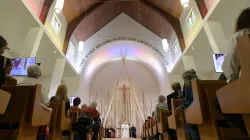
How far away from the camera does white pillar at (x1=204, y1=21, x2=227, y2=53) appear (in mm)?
4496

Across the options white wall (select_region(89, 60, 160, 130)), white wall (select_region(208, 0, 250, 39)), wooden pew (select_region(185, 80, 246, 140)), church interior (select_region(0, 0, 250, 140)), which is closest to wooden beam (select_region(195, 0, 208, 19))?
church interior (select_region(0, 0, 250, 140))

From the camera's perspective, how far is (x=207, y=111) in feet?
4.66

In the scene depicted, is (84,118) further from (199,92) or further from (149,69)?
(149,69)

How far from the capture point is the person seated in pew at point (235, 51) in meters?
0.95

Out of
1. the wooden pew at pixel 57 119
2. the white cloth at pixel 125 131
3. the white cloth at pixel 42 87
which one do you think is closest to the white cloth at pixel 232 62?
the white cloth at pixel 42 87

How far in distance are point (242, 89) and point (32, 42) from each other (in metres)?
5.03

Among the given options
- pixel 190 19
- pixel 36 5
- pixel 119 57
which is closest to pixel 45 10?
pixel 36 5

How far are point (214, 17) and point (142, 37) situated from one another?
14.2 ft

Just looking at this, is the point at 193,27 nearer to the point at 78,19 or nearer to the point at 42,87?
the point at 78,19

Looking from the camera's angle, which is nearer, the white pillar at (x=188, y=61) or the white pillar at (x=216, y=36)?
the white pillar at (x=216, y=36)

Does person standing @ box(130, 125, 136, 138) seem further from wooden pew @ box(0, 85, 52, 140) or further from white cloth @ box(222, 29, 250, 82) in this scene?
white cloth @ box(222, 29, 250, 82)

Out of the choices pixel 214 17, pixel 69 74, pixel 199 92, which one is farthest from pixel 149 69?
pixel 199 92

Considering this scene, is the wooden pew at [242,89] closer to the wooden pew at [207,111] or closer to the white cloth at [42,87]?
the wooden pew at [207,111]

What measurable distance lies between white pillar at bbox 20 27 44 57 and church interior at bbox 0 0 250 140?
0.09 feet
